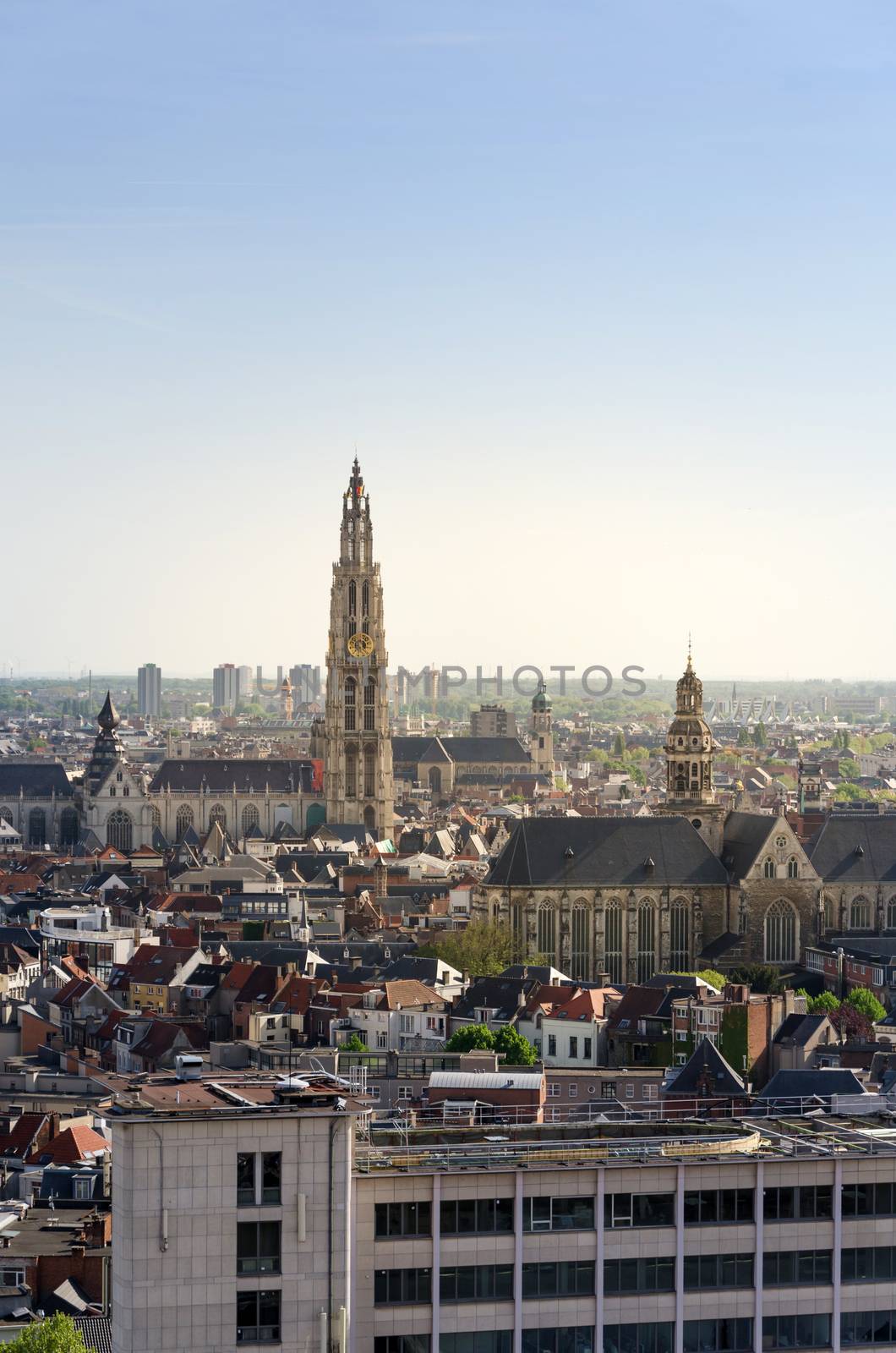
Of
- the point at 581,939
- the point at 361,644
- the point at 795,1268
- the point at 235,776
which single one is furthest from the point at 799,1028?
the point at 235,776

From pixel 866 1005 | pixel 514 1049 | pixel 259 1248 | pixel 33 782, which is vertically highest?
pixel 33 782

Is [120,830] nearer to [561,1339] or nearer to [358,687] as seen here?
[358,687]

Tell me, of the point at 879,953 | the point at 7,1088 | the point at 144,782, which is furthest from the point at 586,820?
the point at 144,782

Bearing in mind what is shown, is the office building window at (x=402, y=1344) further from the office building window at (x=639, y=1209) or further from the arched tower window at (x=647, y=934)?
the arched tower window at (x=647, y=934)

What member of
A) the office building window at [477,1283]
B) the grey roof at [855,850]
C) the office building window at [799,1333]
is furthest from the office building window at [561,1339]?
the grey roof at [855,850]

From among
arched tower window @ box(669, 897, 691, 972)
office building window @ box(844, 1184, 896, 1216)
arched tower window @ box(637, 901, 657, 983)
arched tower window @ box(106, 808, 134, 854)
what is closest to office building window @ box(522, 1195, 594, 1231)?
office building window @ box(844, 1184, 896, 1216)

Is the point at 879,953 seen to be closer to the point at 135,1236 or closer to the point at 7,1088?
the point at 7,1088
